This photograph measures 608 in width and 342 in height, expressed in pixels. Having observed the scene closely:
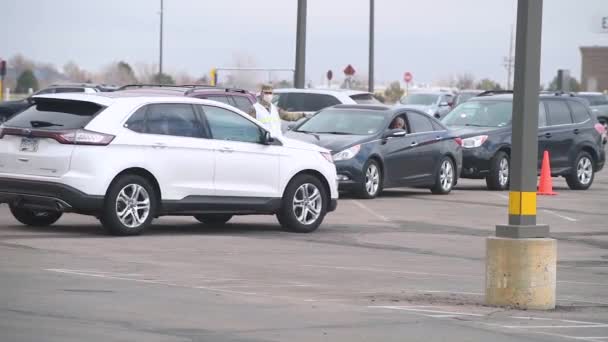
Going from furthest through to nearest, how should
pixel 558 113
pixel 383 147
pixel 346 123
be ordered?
1. pixel 558 113
2. pixel 346 123
3. pixel 383 147

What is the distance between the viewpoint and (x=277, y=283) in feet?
37.8

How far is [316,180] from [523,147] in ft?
21.5

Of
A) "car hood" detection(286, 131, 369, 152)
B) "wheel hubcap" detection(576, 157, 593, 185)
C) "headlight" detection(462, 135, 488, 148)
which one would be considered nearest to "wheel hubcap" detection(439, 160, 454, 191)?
"headlight" detection(462, 135, 488, 148)

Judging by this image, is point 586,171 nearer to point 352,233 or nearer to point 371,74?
point 352,233


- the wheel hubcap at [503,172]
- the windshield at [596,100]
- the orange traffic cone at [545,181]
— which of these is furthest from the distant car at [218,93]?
the windshield at [596,100]

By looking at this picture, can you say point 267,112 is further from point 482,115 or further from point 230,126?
point 482,115

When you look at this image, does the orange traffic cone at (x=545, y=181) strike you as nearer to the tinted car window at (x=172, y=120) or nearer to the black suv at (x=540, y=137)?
the black suv at (x=540, y=137)

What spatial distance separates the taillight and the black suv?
12.2 metres

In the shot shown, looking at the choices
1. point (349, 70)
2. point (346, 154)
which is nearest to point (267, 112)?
point (346, 154)

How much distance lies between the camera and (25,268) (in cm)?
1159

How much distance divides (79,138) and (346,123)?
29.1 ft

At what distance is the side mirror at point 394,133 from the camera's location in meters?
22.3

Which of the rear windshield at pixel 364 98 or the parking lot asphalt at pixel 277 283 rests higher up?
the rear windshield at pixel 364 98

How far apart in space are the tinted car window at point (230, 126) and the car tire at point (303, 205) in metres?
0.81
